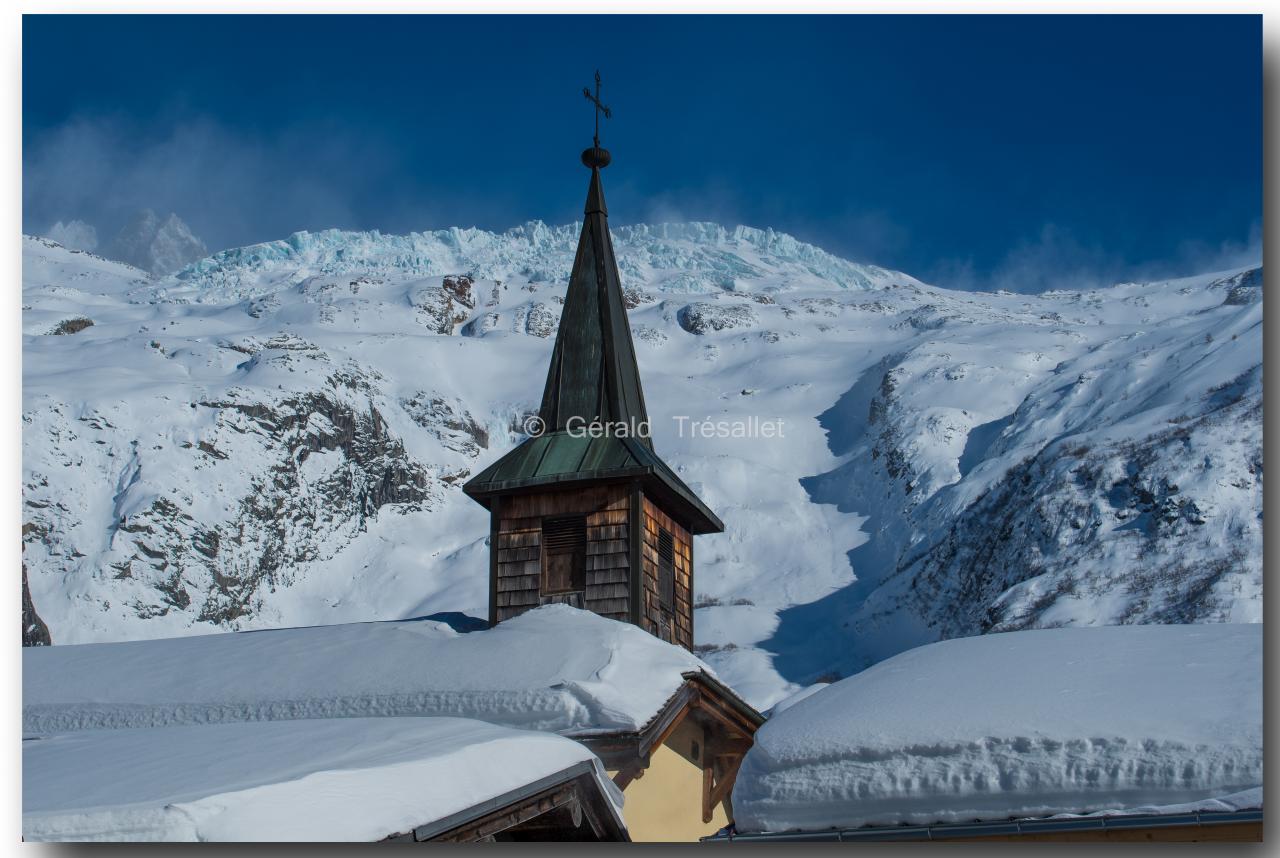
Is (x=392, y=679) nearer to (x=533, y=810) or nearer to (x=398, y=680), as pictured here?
(x=398, y=680)

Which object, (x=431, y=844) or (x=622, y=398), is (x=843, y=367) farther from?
(x=431, y=844)

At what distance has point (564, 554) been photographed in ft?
49.6

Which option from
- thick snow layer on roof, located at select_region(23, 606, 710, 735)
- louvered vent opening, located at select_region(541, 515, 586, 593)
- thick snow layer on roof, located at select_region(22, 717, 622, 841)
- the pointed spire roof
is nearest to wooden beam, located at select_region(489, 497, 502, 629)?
louvered vent opening, located at select_region(541, 515, 586, 593)

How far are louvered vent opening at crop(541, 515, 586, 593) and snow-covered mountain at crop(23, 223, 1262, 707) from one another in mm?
14786

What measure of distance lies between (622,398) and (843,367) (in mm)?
49964

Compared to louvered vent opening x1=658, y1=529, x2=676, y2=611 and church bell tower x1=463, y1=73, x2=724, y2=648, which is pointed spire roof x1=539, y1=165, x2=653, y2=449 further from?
louvered vent opening x1=658, y1=529, x2=676, y2=611

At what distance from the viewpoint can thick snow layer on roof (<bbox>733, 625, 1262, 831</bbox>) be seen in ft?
21.5

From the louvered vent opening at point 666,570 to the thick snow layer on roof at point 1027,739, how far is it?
278 inches

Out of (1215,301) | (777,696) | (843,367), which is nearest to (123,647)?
(777,696)

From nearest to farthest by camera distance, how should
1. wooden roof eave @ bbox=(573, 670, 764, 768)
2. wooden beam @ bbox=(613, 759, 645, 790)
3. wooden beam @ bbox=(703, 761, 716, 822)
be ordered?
wooden roof eave @ bbox=(573, 670, 764, 768) → wooden beam @ bbox=(613, 759, 645, 790) → wooden beam @ bbox=(703, 761, 716, 822)

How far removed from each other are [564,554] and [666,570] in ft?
4.05

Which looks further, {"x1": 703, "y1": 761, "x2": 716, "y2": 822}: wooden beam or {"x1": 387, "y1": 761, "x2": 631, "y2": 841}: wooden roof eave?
{"x1": 703, "y1": 761, "x2": 716, "y2": 822}: wooden beam

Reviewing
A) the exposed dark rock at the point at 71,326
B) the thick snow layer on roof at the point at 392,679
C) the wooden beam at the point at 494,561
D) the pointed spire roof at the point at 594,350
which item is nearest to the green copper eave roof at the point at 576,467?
the wooden beam at the point at 494,561

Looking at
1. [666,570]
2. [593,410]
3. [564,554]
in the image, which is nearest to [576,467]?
[564,554]
